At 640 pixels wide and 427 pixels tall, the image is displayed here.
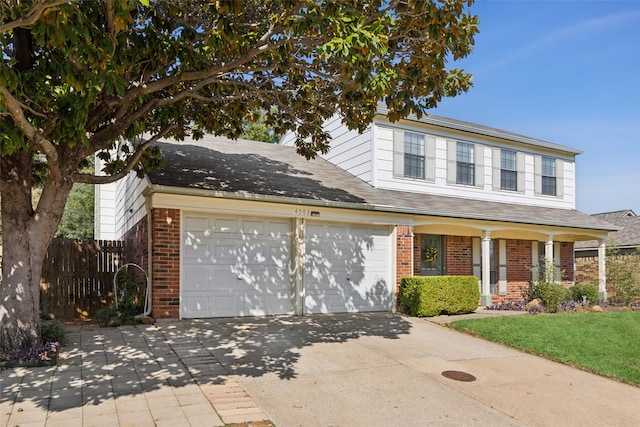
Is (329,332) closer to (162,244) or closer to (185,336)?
(185,336)

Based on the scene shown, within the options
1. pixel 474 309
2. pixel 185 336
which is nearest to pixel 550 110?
pixel 474 309

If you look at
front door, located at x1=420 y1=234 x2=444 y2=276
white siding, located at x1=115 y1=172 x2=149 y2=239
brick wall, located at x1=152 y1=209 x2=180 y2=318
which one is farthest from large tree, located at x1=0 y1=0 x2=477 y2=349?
front door, located at x1=420 y1=234 x2=444 y2=276

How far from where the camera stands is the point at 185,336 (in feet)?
26.1

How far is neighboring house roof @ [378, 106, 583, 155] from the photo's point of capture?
1419cm

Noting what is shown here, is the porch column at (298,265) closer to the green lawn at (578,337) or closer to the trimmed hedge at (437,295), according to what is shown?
the trimmed hedge at (437,295)

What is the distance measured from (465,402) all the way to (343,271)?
6132 millimetres

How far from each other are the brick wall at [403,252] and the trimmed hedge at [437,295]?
0.91ft

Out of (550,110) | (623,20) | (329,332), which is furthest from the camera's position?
(550,110)

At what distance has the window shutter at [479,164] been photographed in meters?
15.2

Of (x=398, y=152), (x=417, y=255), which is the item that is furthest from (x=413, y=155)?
(x=417, y=255)

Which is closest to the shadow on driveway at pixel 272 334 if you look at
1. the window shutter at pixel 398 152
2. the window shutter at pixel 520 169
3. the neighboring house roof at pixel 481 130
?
the window shutter at pixel 398 152

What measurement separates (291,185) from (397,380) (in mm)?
6598

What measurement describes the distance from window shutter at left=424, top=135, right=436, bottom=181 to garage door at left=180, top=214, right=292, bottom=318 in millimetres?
5613

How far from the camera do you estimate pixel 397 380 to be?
6.18 metres
